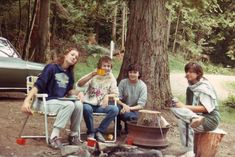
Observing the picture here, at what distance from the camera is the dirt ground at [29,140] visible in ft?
17.7

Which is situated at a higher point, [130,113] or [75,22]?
[75,22]

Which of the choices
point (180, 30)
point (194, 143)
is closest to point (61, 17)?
point (180, 30)

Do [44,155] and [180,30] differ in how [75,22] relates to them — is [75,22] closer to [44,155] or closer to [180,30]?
[180,30]

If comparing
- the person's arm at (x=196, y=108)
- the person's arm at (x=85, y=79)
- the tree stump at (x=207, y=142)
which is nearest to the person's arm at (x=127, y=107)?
the person's arm at (x=85, y=79)

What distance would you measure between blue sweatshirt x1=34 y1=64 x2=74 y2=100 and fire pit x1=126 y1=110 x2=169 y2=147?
1.05 metres

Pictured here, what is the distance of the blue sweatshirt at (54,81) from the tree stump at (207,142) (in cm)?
185

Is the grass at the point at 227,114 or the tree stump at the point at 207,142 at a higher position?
the tree stump at the point at 207,142

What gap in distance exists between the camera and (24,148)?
557 centimetres

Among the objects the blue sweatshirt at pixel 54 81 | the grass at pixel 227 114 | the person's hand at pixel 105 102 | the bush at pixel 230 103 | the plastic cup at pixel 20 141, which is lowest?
the grass at pixel 227 114

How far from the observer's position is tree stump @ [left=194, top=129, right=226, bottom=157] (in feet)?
18.2

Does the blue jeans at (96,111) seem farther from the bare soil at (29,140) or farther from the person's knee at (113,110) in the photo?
the bare soil at (29,140)

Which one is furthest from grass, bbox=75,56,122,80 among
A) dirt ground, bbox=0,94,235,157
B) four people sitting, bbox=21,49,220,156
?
four people sitting, bbox=21,49,220,156

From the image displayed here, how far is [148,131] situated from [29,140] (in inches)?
63.7

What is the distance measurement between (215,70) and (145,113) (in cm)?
2047
